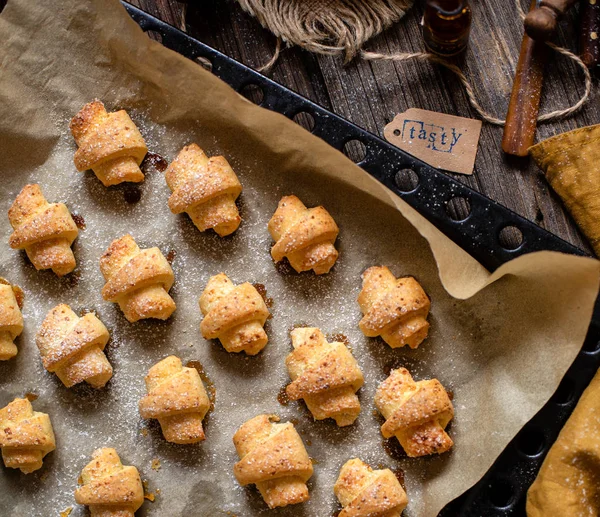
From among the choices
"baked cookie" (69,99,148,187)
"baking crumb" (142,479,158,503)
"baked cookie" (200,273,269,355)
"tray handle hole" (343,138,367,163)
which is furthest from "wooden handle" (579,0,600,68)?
"baking crumb" (142,479,158,503)

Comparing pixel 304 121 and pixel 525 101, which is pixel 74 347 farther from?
pixel 525 101

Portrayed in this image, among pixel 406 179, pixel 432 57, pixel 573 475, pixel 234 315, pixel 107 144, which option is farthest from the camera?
pixel 432 57

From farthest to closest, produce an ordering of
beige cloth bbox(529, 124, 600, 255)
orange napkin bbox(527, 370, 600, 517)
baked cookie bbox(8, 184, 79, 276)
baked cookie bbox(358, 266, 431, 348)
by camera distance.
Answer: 1. beige cloth bbox(529, 124, 600, 255)
2. baked cookie bbox(8, 184, 79, 276)
3. baked cookie bbox(358, 266, 431, 348)
4. orange napkin bbox(527, 370, 600, 517)

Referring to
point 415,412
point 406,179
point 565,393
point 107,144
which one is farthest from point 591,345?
point 107,144

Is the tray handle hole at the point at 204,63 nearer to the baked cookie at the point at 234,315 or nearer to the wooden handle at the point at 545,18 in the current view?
the baked cookie at the point at 234,315

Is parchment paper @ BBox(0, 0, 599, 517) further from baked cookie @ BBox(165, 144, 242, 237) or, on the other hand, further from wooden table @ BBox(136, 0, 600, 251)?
wooden table @ BBox(136, 0, 600, 251)

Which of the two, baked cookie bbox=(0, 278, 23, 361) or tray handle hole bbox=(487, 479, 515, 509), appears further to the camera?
baked cookie bbox=(0, 278, 23, 361)

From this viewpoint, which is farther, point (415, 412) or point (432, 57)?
point (432, 57)
